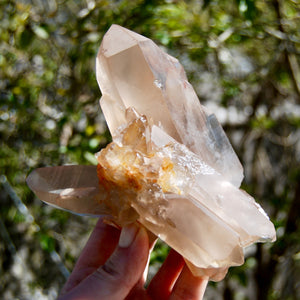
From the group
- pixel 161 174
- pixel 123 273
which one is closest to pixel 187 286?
pixel 123 273

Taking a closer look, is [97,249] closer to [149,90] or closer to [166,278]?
[166,278]

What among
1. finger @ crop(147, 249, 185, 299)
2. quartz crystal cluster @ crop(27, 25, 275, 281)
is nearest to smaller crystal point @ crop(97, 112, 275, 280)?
quartz crystal cluster @ crop(27, 25, 275, 281)

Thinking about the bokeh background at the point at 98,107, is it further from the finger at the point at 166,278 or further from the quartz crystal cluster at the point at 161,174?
the quartz crystal cluster at the point at 161,174

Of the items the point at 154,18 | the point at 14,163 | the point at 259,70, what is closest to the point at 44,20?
the point at 154,18

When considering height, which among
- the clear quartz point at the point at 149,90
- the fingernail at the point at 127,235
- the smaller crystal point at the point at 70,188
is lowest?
the fingernail at the point at 127,235

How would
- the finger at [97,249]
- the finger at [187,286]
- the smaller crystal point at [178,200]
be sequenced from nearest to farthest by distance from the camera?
the smaller crystal point at [178,200] < the finger at [187,286] < the finger at [97,249]

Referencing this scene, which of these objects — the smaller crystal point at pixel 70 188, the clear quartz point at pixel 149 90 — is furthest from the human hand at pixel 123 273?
the clear quartz point at pixel 149 90

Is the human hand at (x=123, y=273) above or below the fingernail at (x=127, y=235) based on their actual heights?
below
